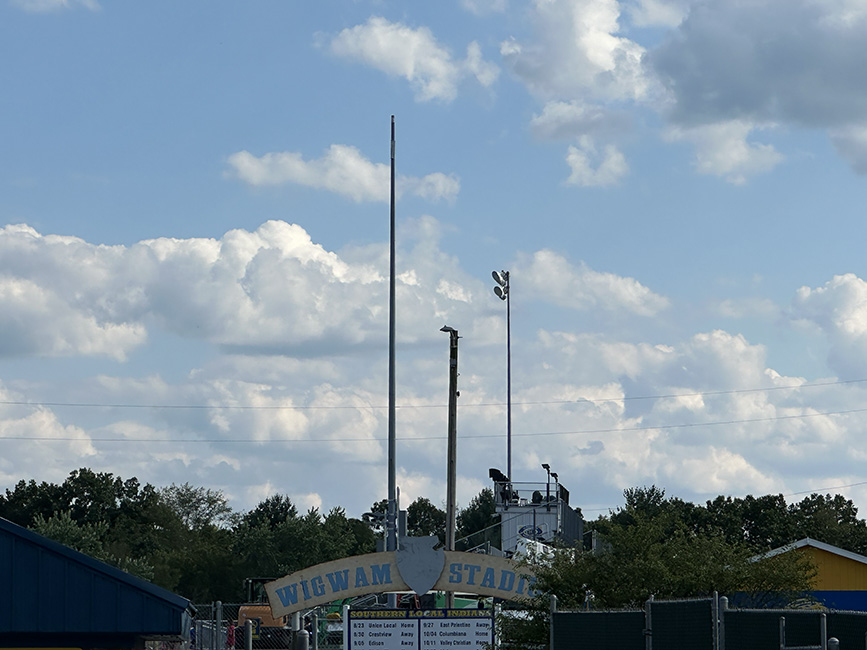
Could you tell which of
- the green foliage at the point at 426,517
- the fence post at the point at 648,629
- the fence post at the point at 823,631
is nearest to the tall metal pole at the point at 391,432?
the fence post at the point at 648,629

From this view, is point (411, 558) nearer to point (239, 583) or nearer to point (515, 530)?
point (515, 530)

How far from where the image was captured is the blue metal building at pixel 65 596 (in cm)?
1391

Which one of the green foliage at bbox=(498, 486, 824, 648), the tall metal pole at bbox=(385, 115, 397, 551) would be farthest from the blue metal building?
the tall metal pole at bbox=(385, 115, 397, 551)

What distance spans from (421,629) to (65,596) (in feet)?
31.1

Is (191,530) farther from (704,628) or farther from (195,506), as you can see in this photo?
(704,628)

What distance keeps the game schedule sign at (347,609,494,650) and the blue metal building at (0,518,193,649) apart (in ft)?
28.7

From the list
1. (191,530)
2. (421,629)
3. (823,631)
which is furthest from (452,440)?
(191,530)

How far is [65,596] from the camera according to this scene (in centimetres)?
1397

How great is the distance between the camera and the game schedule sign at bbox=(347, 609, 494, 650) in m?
22.1

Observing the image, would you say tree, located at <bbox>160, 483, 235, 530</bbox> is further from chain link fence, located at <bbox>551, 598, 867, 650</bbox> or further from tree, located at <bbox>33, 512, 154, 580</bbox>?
chain link fence, located at <bbox>551, 598, 867, 650</bbox>

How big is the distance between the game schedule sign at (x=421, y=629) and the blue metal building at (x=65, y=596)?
8.74 meters

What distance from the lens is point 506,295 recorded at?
58.6 metres

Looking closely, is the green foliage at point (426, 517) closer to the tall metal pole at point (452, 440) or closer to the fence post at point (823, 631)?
the tall metal pole at point (452, 440)

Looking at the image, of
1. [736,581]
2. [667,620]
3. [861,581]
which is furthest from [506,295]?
[667,620]
